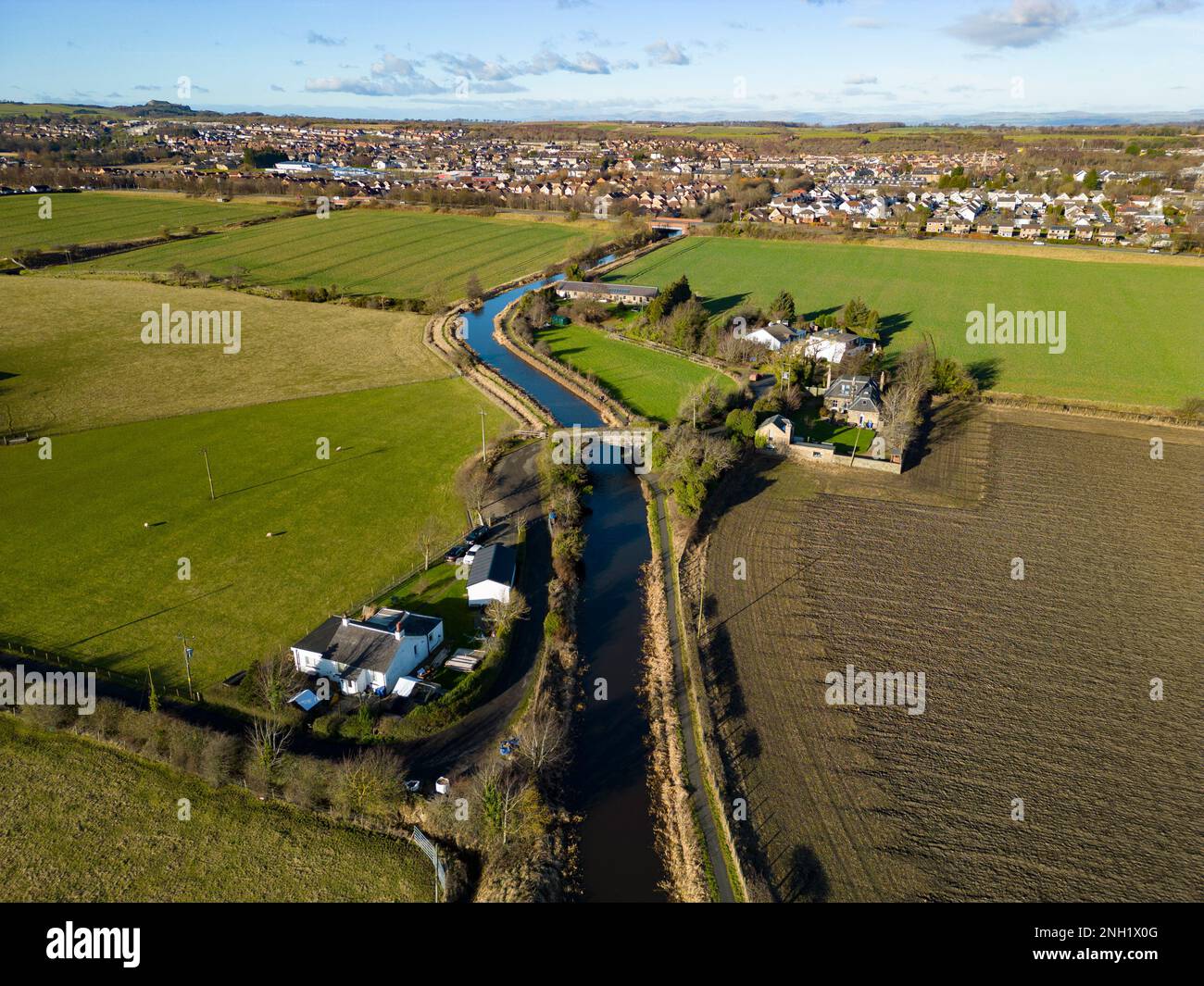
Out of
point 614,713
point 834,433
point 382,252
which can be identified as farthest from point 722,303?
point 614,713

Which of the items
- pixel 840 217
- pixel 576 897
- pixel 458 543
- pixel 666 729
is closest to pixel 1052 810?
pixel 666 729

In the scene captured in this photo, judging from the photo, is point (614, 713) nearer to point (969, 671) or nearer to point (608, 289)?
point (969, 671)

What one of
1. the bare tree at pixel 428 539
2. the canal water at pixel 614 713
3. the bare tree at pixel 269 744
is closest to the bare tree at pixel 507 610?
the canal water at pixel 614 713

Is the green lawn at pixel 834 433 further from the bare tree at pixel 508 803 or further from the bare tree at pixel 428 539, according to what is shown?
the bare tree at pixel 508 803

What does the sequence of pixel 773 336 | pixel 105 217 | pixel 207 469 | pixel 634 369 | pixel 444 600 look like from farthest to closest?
1. pixel 105 217
2. pixel 773 336
3. pixel 634 369
4. pixel 207 469
5. pixel 444 600

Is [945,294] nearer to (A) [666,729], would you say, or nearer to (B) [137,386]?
(A) [666,729]

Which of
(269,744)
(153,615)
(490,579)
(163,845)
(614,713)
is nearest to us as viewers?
(163,845)

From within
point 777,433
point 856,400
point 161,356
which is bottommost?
point 777,433
